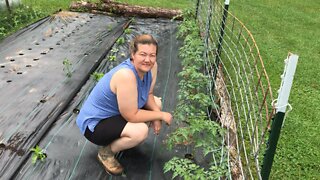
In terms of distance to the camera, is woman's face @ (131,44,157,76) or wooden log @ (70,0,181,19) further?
wooden log @ (70,0,181,19)

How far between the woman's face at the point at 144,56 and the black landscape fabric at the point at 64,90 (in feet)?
2.45

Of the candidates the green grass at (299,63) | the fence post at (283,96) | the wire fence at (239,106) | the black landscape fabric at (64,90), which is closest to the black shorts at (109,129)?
the black landscape fabric at (64,90)

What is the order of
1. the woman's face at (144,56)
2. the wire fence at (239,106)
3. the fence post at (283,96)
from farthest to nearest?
the woman's face at (144,56) < the wire fence at (239,106) < the fence post at (283,96)

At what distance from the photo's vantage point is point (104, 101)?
7.66 feet

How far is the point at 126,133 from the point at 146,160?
39 cm

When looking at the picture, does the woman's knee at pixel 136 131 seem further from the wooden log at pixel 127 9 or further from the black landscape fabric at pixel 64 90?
the wooden log at pixel 127 9

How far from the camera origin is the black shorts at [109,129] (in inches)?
91.1

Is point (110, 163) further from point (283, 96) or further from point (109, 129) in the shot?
point (283, 96)

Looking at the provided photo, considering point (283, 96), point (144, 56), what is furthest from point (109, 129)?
point (283, 96)

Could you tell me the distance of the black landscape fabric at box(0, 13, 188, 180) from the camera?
8.21 ft

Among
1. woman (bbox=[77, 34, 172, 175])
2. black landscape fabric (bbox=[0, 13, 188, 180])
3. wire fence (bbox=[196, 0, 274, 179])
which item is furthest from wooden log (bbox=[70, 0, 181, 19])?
woman (bbox=[77, 34, 172, 175])

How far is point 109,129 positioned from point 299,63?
3.60 m

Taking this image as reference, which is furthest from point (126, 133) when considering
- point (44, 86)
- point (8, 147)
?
point (44, 86)

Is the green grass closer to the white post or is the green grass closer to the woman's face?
the woman's face
